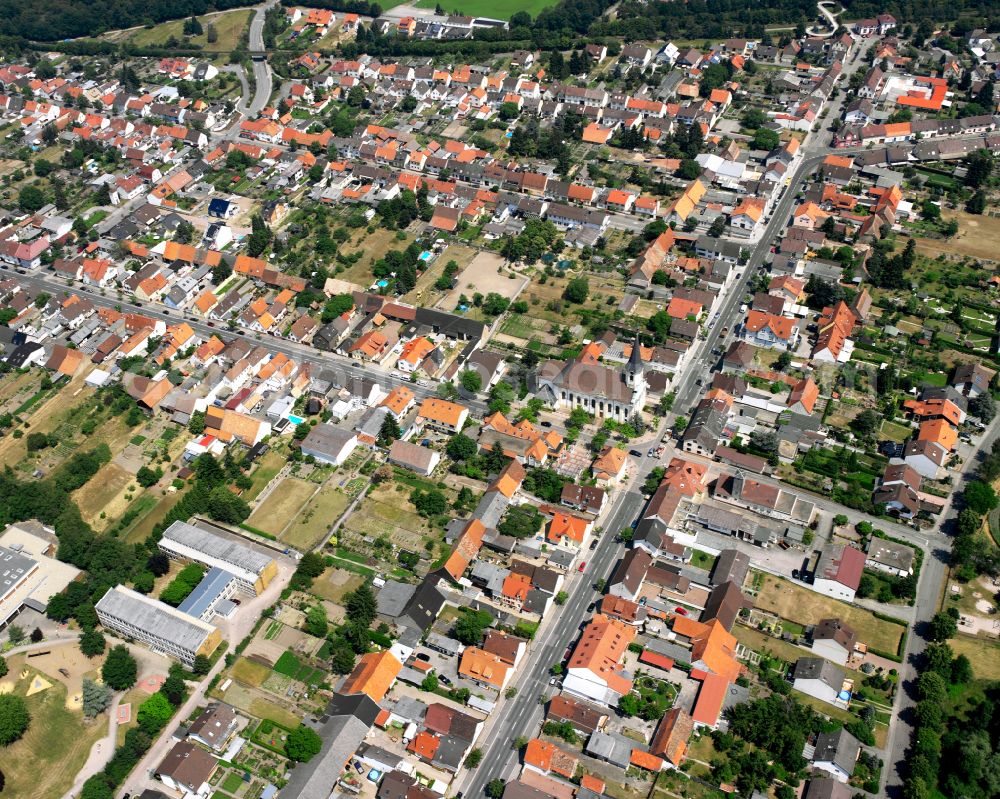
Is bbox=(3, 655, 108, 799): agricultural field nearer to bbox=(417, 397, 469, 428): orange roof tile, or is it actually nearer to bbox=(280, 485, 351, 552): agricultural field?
bbox=(280, 485, 351, 552): agricultural field

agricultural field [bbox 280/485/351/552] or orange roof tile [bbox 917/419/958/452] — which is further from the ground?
orange roof tile [bbox 917/419/958/452]

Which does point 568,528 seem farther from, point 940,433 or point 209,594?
point 940,433

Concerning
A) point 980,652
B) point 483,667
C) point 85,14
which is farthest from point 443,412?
point 85,14

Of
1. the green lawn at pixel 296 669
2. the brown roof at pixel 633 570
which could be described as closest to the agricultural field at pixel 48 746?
the green lawn at pixel 296 669

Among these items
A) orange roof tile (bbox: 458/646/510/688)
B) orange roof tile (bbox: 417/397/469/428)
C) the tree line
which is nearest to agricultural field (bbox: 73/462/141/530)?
orange roof tile (bbox: 417/397/469/428)

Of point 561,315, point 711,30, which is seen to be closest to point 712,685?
point 561,315

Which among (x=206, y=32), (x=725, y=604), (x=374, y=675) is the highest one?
(x=206, y=32)

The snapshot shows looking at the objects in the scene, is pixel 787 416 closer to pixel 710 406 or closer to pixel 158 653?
pixel 710 406
